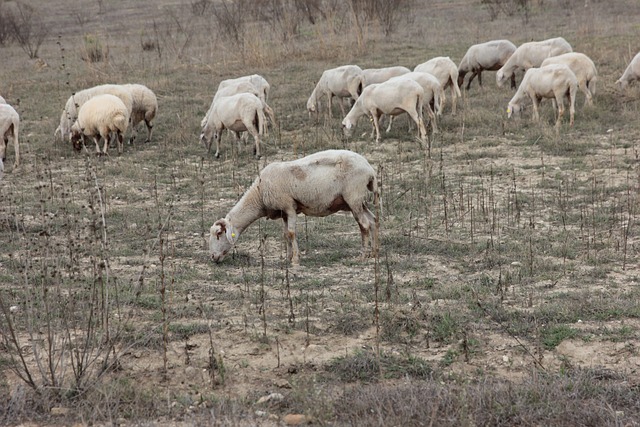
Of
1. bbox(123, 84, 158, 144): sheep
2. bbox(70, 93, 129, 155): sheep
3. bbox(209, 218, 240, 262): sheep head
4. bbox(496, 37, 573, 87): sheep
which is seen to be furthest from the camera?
bbox(496, 37, 573, 87): sheep

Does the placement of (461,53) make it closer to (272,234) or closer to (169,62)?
(169,62)

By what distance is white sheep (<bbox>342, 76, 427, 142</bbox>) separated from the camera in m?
12.8

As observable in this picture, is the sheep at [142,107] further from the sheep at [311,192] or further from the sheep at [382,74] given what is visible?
the sheep at [311,192]

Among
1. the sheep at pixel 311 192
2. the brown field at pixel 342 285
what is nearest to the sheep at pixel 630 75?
the brown field at pixel 342 285

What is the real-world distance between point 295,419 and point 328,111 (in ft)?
37.4

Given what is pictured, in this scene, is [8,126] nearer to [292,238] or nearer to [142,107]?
[142,107]

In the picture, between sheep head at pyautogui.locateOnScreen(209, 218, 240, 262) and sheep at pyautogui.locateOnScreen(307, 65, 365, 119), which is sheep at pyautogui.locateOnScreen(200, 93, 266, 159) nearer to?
sheep at pyautogui.locateOnScreen(307, 65, 365, 119)

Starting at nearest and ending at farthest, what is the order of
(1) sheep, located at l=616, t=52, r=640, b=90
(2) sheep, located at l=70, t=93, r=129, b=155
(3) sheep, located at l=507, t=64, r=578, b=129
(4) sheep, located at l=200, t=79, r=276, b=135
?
(3) sheep, located at l=507, t=64, r=578, b=129
(2) sheep, located at l=70, t=93, r=129, b=155
(4) sheep, located at l=200, t=79, r=276, b=135
(1) sheep, located at l=616, t=52, r=640, b=90

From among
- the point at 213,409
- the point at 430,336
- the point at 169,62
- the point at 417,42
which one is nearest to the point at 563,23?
the point at 417,42

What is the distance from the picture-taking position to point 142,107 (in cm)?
1464

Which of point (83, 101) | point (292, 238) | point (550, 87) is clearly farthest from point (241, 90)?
point (292, 238)

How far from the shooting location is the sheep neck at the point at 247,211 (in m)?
8.27

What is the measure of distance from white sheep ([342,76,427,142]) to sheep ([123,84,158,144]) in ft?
12.0

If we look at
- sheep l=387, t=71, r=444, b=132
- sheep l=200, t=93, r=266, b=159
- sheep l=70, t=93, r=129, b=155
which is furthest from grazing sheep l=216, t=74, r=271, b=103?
sheep l=387, t=71, r=444, b=132
